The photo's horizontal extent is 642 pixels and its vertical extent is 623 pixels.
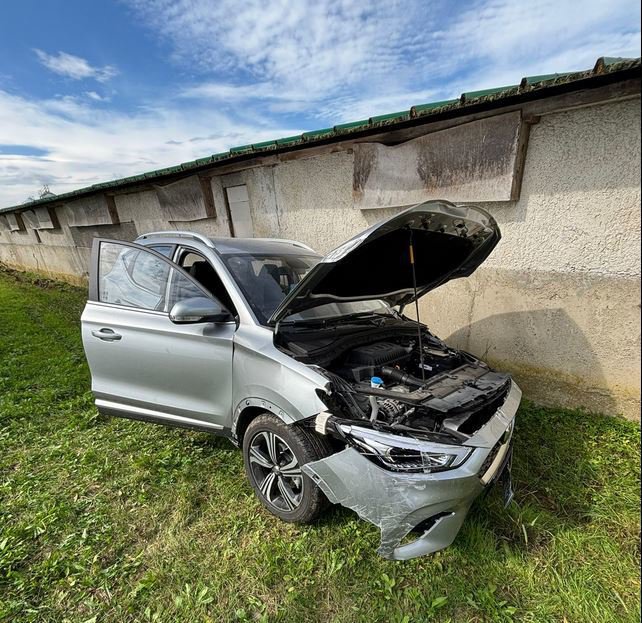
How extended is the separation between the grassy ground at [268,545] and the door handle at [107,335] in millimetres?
1011

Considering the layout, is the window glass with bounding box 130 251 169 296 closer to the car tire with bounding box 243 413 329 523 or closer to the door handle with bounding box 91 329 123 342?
the door handle with bounding box 91 329 123 342

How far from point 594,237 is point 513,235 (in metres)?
0.64

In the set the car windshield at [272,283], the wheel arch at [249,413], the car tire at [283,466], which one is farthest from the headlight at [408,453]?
the car windshield at [272,283]

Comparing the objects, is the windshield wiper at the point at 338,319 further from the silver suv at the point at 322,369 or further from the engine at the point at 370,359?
the engine at the point at 370,359

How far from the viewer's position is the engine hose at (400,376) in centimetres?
225

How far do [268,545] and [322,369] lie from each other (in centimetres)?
113

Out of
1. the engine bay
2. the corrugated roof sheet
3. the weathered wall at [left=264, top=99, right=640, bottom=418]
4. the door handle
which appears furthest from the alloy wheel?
the corrugated roof sheet

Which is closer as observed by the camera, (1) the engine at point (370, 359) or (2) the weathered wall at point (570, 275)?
(1) the engine at point (370, 359)

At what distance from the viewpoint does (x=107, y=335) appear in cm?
290

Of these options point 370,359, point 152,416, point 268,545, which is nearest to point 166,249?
point 152,416

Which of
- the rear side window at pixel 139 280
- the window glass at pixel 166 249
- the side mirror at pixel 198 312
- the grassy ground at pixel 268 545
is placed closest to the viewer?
the grassy ground at pixel 268 545

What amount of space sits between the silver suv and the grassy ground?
0.27 meters

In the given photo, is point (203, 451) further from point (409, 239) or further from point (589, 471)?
point (589, 471)

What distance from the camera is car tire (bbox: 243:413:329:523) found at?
2041 millimetres
